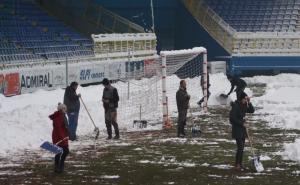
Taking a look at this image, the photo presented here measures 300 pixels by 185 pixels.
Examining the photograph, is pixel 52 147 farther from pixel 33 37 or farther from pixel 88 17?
pixel 88 17

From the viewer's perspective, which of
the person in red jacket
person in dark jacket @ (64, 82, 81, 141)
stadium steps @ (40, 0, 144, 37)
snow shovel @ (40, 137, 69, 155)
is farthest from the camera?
stadium steps @ (40, 0, 144, 37)

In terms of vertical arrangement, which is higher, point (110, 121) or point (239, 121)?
point (239, 121)

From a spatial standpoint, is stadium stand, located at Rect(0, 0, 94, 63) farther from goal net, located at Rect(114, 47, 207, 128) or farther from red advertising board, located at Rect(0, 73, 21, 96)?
goal net, located at Rect(114, 47, 207, 128)

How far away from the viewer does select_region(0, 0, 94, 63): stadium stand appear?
34.4m

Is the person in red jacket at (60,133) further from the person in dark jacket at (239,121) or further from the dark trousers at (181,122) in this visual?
the dark trousers at (181,122)

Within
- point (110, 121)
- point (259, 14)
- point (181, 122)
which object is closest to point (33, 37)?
point (110, 121)

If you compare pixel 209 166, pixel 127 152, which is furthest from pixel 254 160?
pixel 127 152

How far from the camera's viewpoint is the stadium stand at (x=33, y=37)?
113ft

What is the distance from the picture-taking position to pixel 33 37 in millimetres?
Answer: 37469

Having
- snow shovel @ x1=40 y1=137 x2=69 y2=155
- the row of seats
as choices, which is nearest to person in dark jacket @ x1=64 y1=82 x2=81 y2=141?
snow shovel @ x1=40 y1=137 x2=69 y2=155

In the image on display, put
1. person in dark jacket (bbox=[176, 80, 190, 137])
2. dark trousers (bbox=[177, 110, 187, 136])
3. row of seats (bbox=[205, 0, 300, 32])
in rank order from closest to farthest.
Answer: dark trousers (bbox=[177, 110, 187, 136])
person in dark jacket (bbox=[176, 80, 190, 137])
row of seats (bbox=[205, 0, 300, 32])

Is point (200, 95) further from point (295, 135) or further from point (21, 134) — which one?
point (21, 134)

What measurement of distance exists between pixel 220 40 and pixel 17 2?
1641cm

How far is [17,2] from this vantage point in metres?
40.7
